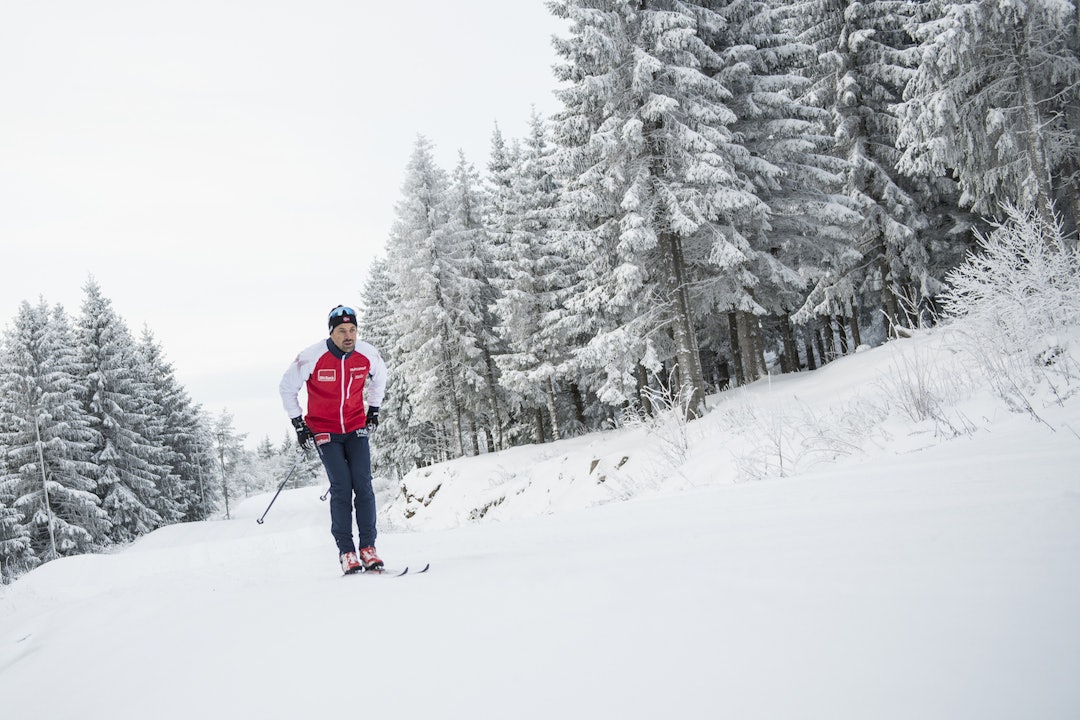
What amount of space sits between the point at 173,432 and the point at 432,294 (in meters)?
23.2

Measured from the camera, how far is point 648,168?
13297mm

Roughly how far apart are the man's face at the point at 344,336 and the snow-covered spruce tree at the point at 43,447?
1058 inches

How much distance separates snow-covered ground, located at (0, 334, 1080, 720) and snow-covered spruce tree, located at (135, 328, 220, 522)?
33.6 metres

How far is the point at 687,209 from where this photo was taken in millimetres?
12820

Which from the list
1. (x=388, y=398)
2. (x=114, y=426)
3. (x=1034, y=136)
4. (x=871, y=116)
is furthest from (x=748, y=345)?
(x=114, y=426)

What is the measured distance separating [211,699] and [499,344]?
23.8m

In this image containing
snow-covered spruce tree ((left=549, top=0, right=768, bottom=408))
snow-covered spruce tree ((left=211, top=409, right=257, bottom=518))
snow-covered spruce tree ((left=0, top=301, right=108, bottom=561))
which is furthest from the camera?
snow-covered spruce tree ((left=211, top=409, right=257, bottom=518))

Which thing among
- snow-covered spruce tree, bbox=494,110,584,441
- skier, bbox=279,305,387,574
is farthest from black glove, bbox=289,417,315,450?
snow-covered spruce tree, bbox=494,110,584,441

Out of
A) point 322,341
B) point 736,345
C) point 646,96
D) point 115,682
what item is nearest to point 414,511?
point 736,345

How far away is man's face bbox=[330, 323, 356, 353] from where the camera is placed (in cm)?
414

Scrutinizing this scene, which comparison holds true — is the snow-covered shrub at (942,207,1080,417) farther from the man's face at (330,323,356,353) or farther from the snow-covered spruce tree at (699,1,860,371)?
the snow-covered spruce tree at (699,1,860,371)

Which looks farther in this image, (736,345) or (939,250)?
(736,345)

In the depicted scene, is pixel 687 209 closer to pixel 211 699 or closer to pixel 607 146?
pixel 607 146

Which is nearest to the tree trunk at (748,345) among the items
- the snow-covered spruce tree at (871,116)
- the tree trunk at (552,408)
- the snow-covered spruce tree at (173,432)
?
the snow-covered spruce tree at (871,116)
